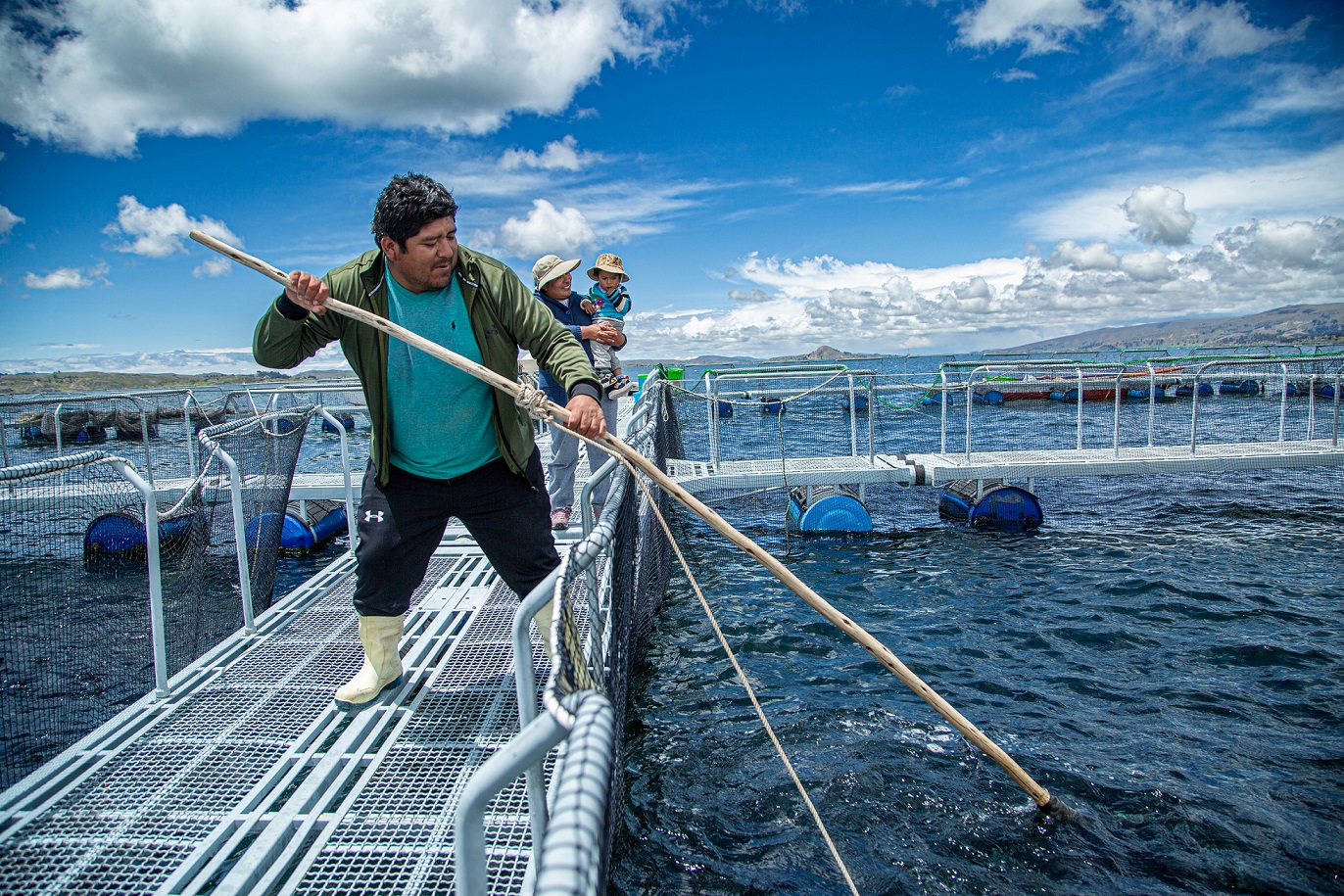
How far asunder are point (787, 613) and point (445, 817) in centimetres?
487

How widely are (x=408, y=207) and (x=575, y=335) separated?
9.48ft

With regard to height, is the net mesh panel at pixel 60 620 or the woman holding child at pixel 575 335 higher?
the woman holding child at pixel 575 335

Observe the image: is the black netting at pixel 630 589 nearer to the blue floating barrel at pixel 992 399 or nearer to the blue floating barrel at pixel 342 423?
the blue floating barrel at pixel 342 423

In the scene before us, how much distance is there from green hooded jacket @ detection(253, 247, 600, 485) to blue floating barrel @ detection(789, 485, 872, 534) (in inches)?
298

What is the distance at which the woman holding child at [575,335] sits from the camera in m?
5.80

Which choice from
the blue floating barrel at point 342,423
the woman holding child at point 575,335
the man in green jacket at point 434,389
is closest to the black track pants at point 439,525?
the man in green jacket at point 434,389

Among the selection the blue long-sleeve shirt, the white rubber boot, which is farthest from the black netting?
the white rubber boot

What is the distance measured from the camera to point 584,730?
110 cm

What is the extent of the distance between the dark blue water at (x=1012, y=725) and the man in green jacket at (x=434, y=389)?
5.82 feet

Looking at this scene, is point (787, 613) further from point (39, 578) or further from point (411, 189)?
point (39, 578)

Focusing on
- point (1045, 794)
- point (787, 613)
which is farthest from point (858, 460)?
point (1045, 794)

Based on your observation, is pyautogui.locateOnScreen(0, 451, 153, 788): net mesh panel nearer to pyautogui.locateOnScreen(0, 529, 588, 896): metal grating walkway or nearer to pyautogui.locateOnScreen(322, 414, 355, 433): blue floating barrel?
pyautogui.locateOnScreen(0, 529, 588, 896): metal grating walkway

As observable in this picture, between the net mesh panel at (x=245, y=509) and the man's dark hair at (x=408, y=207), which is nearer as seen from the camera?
the man's dark hair at (x=408, y=207)

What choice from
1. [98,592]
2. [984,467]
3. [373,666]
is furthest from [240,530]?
[984,467]
